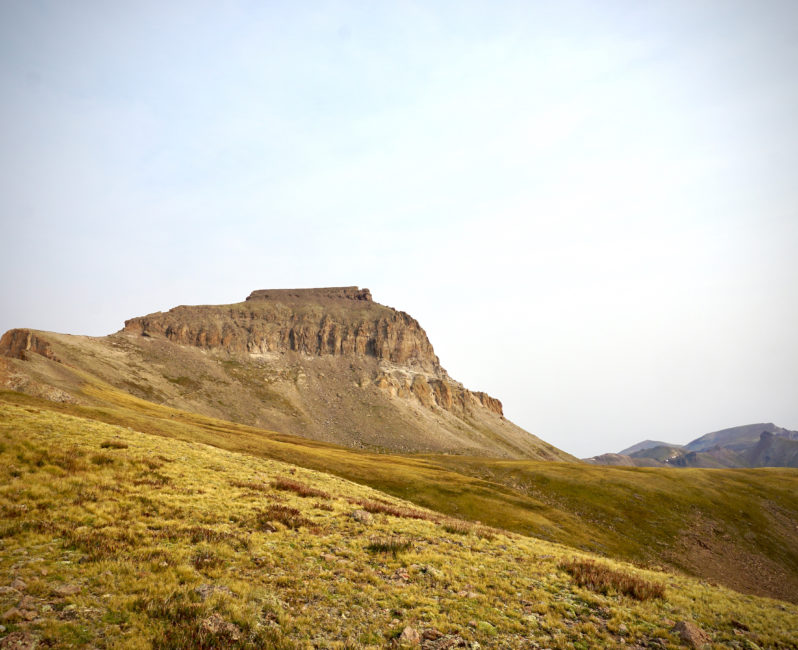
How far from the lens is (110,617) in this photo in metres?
10.2

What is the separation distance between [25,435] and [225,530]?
1687 centimetres

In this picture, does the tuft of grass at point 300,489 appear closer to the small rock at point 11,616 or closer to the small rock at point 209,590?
the small rock at point 209,590

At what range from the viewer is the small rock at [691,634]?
504 inches

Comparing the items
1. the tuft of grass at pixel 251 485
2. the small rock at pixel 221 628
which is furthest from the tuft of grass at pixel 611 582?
the tuft of grass at pixel 251 485

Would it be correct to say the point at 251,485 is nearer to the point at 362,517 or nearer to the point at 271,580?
the point at 362,517

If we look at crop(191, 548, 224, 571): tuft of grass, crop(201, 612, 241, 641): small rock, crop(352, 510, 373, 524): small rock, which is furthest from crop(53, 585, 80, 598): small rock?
crop(352, 510, 373, 524): small rock

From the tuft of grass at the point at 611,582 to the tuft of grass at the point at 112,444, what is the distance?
96.6 feet

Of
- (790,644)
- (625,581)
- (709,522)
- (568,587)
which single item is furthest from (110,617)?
(709,522)

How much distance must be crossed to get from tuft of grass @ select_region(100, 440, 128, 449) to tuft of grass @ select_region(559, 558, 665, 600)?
2944cm

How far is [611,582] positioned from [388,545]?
33.3 ft

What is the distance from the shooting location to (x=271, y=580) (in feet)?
44.6

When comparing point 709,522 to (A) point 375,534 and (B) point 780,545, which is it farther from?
(A) point 375,534

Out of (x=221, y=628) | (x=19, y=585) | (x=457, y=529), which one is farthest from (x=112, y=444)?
(x=457, y=529)

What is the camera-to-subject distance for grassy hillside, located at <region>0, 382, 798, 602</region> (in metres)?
49.7
